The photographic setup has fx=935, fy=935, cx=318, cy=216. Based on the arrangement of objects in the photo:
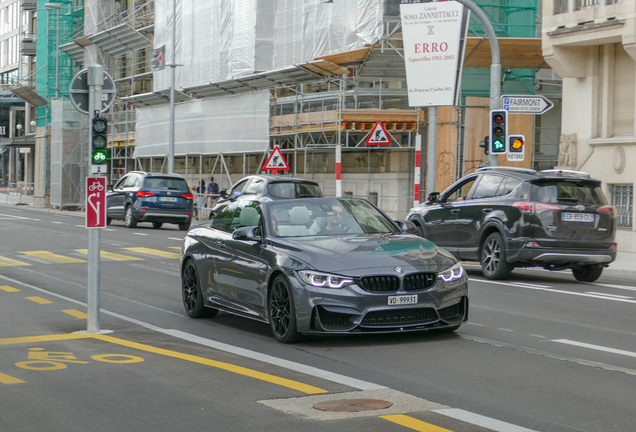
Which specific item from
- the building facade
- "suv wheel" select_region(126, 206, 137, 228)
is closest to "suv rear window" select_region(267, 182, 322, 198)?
the building facade

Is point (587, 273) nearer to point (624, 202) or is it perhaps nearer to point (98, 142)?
point (624, 202)

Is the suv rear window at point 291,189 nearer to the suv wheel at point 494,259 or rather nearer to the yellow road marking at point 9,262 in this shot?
the yellow road marking at point 9,262

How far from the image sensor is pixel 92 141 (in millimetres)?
9656

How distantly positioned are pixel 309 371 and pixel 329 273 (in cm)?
123

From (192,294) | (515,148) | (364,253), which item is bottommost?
(192,294)

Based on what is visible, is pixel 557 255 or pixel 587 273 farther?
pixel 587 273

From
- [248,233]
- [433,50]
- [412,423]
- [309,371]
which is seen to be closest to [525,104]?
[433,50]

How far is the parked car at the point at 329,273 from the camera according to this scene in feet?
27.4

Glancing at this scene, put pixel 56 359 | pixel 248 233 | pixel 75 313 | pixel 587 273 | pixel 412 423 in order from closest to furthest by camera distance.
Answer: pixel 412 423
pixel 56 359
pixel 248 233
pixel 75 313
pixel 587 273

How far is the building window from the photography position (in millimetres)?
21938

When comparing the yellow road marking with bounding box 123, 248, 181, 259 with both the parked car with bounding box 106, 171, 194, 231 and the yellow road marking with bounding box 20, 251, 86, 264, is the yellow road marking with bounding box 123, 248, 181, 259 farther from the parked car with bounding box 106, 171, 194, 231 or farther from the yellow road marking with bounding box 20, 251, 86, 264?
the parked car with bounding box 106, 171, 194, 231

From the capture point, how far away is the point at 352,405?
6.16m

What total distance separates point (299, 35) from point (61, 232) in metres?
12.5

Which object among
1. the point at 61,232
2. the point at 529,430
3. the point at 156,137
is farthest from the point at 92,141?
the point at 156,137
